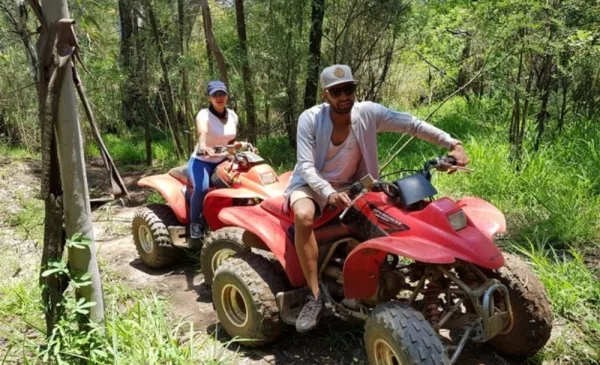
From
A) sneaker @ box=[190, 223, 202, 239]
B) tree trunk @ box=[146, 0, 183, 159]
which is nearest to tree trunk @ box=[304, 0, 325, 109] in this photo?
tree trunk @ box=[146, 0, 183, 159]

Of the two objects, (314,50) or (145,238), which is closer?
(145,238)

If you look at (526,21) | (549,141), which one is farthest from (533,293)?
(549,141)

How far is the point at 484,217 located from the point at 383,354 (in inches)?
41.3

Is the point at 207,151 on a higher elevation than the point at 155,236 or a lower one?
higher

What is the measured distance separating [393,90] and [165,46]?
5.90 metres

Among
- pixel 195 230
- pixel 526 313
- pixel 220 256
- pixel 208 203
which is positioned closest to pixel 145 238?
pixel 195 230

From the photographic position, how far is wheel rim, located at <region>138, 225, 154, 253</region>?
5.13 meters

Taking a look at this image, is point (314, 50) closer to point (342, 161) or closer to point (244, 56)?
Result: point (244, 56)

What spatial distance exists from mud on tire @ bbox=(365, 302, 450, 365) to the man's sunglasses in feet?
4.28

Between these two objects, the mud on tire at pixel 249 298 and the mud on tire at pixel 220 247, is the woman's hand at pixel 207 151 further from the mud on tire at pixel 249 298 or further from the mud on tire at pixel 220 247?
the mud on tire at pixel 249 298

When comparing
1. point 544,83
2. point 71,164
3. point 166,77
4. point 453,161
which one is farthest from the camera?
point 166,77

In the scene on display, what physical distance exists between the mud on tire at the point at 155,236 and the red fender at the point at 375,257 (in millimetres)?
2623

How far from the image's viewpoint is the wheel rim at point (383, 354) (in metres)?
2.57

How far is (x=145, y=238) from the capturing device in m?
5.27
